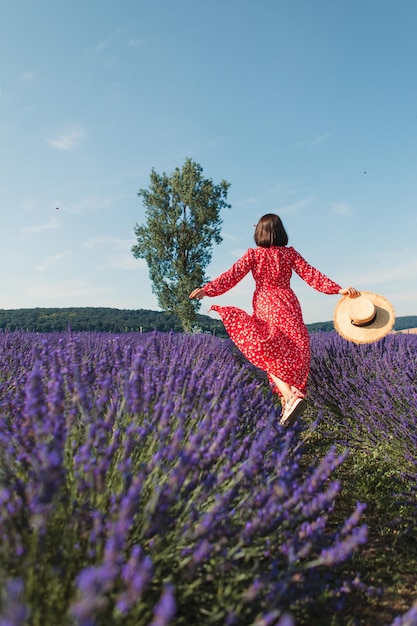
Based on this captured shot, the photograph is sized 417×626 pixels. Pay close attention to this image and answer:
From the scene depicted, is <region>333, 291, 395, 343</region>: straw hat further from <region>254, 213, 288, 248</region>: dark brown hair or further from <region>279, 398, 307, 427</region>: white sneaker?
<region>279, 398, 307, 427</region>: white sneaker

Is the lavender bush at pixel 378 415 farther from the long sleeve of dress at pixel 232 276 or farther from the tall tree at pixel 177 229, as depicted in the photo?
the tall tree at pixel 177 229

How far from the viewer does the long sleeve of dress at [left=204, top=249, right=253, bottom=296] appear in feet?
12.0

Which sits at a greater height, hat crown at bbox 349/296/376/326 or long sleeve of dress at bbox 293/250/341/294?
long sleeve of dress at bbox 293/250/341/294

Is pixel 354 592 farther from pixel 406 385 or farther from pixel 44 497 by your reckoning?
pixel 406 385

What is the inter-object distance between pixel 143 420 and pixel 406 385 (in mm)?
2169

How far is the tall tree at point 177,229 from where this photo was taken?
61.3 ft

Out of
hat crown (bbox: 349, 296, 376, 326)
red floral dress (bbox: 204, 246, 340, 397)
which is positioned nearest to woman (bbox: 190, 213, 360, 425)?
red floral dress (bbox: 204, 246, 340, 397)

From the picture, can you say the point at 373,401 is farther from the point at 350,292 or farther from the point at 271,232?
the point at 271,232

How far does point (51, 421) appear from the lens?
142cm

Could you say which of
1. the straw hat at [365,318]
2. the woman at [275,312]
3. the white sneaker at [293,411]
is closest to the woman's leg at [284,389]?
the woman at [275,312]

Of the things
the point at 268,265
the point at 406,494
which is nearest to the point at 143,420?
the point at 406,494

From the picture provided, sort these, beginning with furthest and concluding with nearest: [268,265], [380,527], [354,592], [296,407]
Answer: [268,265] → [296,407] → [380,527] → [354,592]

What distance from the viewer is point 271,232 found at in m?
3.71

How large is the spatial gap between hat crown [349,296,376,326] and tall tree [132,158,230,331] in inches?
566
